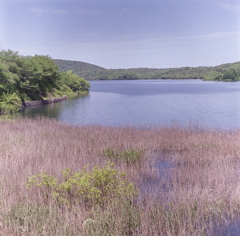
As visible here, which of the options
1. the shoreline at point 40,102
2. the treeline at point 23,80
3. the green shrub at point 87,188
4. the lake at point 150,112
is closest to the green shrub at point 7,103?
the treeline at point 23,80

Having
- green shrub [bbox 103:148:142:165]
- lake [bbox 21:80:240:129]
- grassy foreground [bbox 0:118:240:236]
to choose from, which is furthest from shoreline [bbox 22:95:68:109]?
grassy foreground [bbox 0:118:240:236]

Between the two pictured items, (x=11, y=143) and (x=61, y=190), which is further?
(x=11, y=143)

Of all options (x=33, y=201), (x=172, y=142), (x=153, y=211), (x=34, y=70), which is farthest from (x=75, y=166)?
(x=34, y=70)

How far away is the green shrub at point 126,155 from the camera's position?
1011 centimetres

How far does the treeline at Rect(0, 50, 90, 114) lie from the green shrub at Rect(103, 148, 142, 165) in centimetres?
2200

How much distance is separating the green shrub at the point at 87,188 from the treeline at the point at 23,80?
2508cm

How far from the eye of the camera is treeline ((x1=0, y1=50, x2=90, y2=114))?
111 ft

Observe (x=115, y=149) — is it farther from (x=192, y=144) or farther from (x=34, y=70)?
(x=34, y=70)

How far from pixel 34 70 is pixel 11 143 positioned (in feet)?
137

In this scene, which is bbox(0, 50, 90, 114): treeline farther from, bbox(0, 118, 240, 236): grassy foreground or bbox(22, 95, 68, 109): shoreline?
bbox(0, 118, 240, 236): grassy foreground

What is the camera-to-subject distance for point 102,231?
16.5ft

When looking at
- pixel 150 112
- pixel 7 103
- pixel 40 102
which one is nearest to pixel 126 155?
pixel 150 112

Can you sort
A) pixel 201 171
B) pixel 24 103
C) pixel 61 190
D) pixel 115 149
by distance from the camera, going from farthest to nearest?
pixel 24 103, pixel 115 149, pixel 201 171, pixel 61 190

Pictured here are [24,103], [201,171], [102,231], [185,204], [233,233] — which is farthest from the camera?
[24,103]
